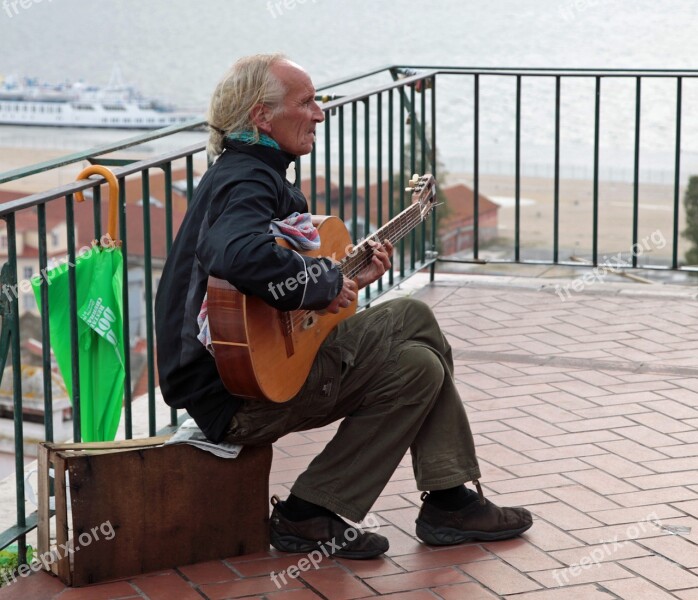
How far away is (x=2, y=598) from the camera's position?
2621mm

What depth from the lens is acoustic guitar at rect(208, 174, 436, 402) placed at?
2.40 m

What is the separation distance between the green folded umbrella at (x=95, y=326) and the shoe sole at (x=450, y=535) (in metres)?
0.92

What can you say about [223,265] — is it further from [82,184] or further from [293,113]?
[82,184]

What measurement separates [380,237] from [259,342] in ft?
2.02

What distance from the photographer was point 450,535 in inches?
113

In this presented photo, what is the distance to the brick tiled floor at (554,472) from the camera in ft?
8.71

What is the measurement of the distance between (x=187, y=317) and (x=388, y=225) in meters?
0.68

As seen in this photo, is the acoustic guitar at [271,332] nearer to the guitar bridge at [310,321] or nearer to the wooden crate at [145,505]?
the guitar bridge at [310,321]

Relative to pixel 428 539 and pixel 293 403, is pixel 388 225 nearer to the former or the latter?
pixel 293 403

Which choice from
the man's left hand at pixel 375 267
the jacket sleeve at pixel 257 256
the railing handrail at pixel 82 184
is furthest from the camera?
the man's left hand at pixel 375 267
